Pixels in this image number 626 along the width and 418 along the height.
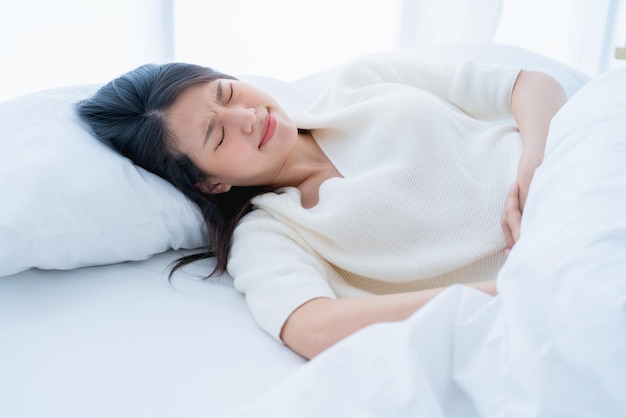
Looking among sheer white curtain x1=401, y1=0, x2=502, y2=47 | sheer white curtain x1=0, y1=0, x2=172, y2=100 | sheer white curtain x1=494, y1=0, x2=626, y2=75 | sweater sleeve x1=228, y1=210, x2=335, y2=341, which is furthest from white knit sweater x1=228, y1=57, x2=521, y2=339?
sheer white curtain x1=494, y1=0, x2=626, y2=75

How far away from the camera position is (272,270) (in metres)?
1.05

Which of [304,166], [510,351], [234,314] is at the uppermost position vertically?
[510,351]

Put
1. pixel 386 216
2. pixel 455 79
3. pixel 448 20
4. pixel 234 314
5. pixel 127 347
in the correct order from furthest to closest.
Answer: pixel 448 20
pixel 455 79
pixel 386 216
pixel 234 314
pixel 127 347

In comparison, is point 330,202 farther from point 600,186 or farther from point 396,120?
point 600,186

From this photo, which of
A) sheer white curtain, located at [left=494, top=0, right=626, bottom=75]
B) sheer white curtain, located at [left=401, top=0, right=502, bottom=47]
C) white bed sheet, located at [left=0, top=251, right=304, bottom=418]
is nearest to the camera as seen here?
white bed sheet, located at [left=0, top=251, right=304, bottom=418]

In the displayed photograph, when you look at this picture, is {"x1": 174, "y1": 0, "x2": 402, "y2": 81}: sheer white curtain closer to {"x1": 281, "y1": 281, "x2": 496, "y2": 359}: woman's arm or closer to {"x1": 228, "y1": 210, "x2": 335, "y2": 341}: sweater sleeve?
{"x1": 228, "y1": 210, "x2": 335, "y2": 341}: sweater sleeve

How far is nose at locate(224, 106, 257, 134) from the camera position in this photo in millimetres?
1229

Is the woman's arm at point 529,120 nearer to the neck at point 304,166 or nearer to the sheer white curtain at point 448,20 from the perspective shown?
the neck at point 304,166

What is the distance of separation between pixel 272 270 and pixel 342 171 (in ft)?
1.07

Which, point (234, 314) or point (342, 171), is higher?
point (342, 171)

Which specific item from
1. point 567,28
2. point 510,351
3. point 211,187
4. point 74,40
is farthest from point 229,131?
point 567,28

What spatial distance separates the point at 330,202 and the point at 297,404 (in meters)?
0.63

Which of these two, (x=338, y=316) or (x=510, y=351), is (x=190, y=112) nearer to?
(x=338, y=316)

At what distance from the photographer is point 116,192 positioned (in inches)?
44.8
